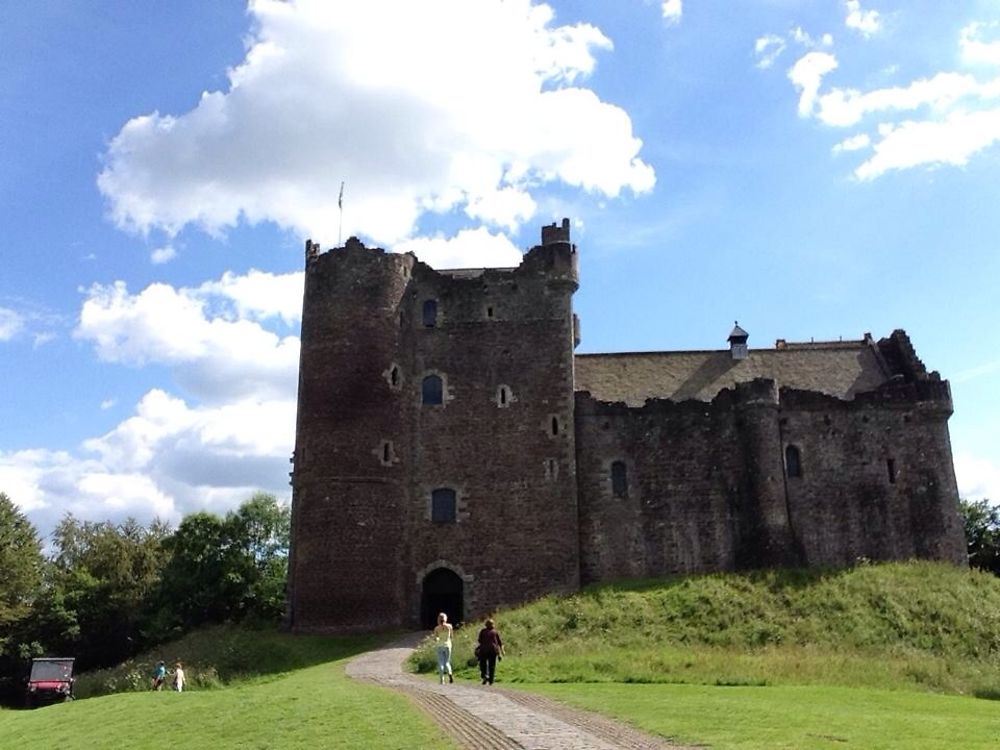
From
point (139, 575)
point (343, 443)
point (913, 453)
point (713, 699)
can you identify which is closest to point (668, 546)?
point (913, 453)

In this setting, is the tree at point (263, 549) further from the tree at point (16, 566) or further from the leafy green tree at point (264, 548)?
the tree at point (16, 566)

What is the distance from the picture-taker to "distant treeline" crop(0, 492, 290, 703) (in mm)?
47250

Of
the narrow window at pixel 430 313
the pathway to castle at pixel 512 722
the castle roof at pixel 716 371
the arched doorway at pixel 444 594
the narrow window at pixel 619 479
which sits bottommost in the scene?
the pathway to castle at pixel 512 722

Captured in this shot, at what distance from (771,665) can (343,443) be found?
777 inches

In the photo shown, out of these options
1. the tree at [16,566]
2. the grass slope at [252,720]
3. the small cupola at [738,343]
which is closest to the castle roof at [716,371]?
the small cupola at [738,343]

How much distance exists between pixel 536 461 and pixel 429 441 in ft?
15.6

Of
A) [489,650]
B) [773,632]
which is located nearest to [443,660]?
[489,650]

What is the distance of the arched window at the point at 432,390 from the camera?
40.0 metres

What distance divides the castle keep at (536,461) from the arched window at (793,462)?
2.4 inches

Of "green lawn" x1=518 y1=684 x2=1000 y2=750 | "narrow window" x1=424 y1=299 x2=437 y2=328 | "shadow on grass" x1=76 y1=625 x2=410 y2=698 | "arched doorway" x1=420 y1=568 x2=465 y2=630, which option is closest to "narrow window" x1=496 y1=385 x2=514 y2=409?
"narrow window" x1=424 y1=299 x2=437 y2=328

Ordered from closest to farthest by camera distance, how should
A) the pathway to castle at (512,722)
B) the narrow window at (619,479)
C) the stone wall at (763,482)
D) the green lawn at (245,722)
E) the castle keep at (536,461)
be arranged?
the pathway to castle at (512,722) < the green lawn at (245,722) < the castle keep at (536,461) < the stone wall at (763,482) < the narrow window at (619,479)

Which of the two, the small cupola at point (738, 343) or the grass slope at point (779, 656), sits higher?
the small cupola at point (738, 343)

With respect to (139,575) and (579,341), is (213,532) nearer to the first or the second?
(139,575)

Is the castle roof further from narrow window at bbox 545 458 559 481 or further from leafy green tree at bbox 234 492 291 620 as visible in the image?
leafy green tree at bbox 234 492 291 620
